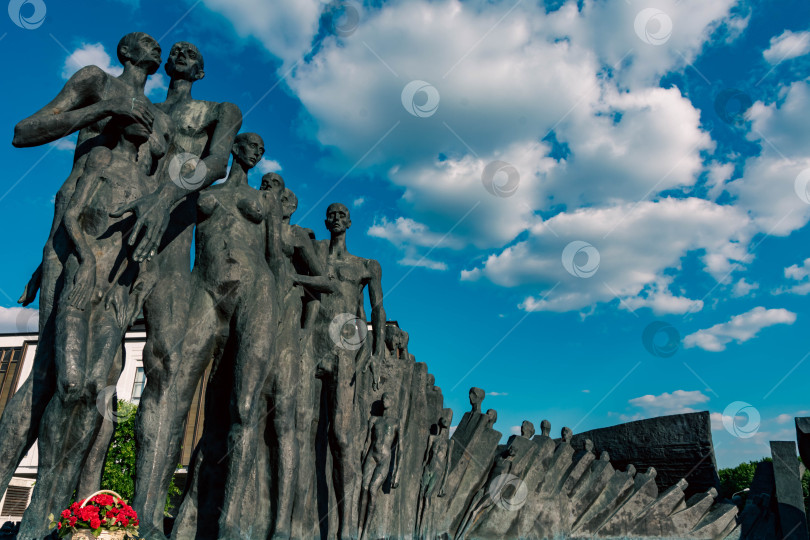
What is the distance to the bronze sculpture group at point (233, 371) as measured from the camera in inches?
184

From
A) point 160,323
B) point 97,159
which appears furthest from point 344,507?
point 97,159

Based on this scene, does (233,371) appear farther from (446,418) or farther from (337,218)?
(446,418)

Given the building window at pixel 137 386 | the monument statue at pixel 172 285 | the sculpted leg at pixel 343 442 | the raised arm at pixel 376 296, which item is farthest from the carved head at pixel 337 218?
the building window at pixel 137 386

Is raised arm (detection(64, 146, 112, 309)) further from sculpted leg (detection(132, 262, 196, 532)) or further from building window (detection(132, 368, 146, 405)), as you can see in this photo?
building window (detection(132, 368, 146, 405))

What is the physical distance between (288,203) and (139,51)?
2.40 meters

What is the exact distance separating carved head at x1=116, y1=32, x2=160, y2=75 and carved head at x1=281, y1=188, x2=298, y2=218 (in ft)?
6.98

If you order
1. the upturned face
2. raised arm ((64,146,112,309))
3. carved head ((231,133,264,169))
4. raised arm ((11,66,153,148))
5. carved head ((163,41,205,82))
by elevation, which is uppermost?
carved head ((163,41,205,82))

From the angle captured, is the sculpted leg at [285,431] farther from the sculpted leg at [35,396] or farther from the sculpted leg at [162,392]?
the sculpted leg at [35,396]

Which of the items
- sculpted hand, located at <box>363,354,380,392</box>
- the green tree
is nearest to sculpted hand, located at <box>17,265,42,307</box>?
sculpted hand, located at <box>363,354,380,392</box>

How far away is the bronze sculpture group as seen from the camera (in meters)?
4.68

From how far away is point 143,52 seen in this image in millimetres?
5551

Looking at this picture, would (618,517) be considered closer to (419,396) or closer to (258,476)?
(419,396)

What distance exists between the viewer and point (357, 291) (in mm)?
8562

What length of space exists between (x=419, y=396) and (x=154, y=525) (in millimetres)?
4420
